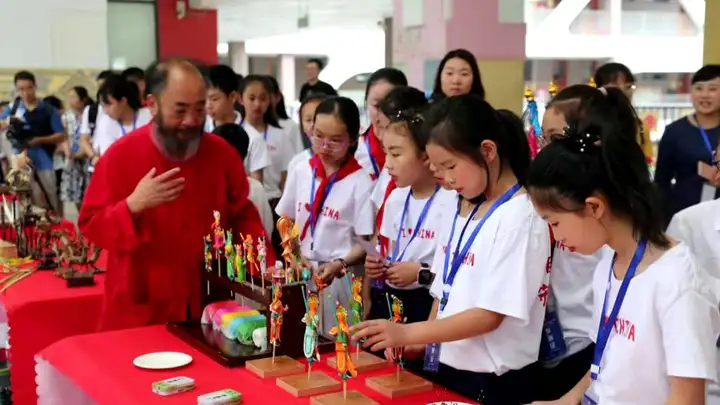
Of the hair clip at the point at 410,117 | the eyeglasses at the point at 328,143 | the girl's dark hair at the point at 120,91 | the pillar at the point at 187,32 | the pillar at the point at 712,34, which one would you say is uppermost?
the pillar at the point at 187,32

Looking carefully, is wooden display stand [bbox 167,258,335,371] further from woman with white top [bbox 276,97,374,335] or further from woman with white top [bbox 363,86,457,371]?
woman with white top [bbox 276,97,374,335]

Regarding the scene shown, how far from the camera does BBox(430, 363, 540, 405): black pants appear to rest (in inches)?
73.7

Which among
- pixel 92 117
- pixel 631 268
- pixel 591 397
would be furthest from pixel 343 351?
pixel 92 117

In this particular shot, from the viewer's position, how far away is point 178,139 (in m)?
2.47

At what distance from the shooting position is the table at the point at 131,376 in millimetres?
1771

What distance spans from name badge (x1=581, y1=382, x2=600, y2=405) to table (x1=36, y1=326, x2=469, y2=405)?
0.87ft

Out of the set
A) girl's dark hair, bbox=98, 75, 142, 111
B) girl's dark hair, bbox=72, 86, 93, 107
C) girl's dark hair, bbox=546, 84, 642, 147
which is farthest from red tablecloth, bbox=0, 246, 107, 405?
girl's dark hair, bbox=72, 86, 93, 107

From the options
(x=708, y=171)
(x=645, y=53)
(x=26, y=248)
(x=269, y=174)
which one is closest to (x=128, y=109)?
(x=269, y=174)

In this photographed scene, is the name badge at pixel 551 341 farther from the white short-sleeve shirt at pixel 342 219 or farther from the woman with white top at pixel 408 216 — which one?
the white short-sleeve shirt at pixel 342 219

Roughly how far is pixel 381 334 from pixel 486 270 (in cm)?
28

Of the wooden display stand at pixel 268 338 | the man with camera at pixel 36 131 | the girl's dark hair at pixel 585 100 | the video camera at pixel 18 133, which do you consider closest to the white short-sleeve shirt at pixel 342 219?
the wooden display stand at pixel 268 338

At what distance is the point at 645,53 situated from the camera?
9.07m

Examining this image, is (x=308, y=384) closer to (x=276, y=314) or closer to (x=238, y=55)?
(x=276, y=314)

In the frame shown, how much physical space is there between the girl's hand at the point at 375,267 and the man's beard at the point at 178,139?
0.67 meters
